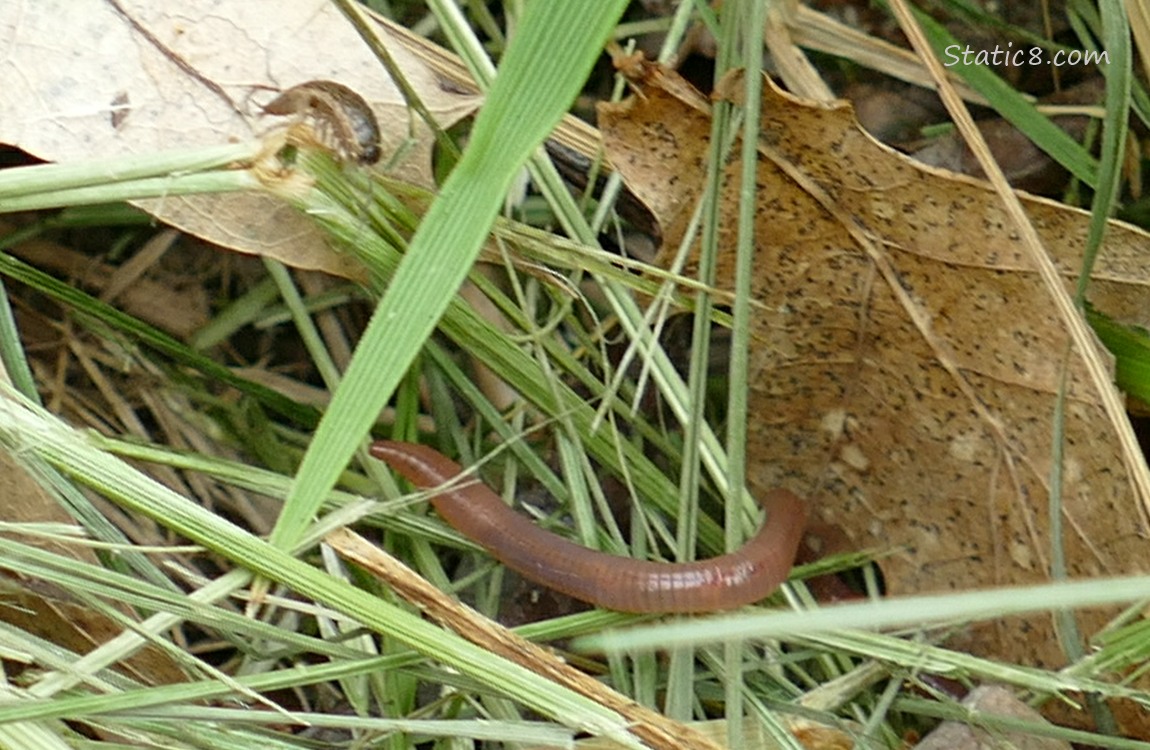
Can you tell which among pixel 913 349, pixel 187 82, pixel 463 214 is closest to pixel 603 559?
pixel 913 349

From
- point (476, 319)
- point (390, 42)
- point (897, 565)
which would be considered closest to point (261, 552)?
point (476, 319)

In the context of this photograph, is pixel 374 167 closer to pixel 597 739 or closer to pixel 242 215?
pixel 242 215

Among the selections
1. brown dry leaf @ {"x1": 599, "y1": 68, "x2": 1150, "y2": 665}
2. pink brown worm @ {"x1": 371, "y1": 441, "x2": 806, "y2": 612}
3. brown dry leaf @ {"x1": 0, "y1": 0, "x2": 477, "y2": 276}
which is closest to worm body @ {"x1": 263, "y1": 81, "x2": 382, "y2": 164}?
brown dry leaf @ {"x1": 0, "y1": 0, "x2": 477, "y2": 276}

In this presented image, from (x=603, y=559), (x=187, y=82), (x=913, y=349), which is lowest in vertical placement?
(x=603, y=559)

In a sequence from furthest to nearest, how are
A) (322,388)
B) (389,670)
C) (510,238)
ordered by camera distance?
(322,388) → (510,238) → (389,670)

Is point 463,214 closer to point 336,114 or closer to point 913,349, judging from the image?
point 336,114

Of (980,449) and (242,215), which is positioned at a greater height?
(980,449)
